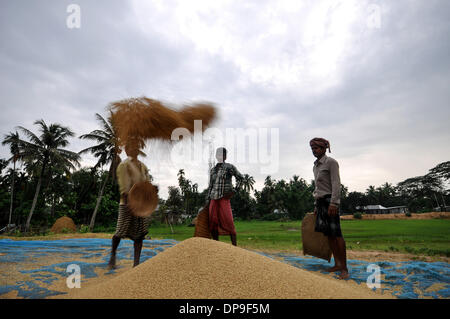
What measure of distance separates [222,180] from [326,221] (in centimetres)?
132

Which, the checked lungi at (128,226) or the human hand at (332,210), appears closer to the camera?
the human hand at (332,210)

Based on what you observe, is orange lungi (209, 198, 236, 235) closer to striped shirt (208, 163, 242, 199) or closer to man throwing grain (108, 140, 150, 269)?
striped shirt (208, 163, 242, 199)

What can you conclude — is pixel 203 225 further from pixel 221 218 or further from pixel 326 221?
pixel 326 221

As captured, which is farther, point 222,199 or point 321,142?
point 222,199

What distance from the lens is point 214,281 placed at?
1.37 meters

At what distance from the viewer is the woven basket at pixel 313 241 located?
254 centimetres

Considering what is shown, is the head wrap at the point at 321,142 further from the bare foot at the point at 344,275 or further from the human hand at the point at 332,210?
the bare foot at the point at 344,275

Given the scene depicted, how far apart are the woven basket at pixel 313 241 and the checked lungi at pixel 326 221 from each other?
21 cm

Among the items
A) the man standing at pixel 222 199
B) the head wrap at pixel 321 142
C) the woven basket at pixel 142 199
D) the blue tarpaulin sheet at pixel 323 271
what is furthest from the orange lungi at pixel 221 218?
the head wrap at pixel 321 142

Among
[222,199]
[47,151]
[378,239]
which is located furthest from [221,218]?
[47,151]

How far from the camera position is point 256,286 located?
1330 millimetres
